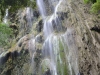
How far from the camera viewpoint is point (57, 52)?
536 inches

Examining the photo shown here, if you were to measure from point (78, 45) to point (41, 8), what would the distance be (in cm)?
873

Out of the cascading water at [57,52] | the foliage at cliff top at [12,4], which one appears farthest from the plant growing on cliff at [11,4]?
the cascading water at [57,52]

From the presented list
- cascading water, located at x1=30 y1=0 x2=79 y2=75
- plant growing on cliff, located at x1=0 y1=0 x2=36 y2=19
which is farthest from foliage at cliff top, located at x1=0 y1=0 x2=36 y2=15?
cascading water, located at x1=30 y1=0 x2=79 y2=75

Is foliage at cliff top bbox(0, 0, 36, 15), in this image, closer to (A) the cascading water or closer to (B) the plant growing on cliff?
(B) the plant growing on cliff

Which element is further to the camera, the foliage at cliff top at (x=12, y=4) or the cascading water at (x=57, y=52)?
the cascading water at (x=57, y=52)

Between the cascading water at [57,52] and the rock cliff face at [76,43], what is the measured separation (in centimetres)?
30

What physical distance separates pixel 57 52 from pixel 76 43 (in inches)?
70.3

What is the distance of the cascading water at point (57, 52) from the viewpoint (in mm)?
12499

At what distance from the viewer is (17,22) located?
2039 cm

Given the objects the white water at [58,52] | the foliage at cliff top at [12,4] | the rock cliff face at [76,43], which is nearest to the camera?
the foliage at cliff top at [12,4]

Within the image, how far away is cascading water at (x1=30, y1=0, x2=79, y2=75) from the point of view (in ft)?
41.0

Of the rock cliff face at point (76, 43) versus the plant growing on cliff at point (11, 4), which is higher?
the plant growing on cliff at point (11, 4)

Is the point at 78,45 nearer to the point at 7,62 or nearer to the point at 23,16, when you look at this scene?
the point at 7,62

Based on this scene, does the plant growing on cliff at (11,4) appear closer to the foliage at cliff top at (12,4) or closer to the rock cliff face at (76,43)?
the foliage at cliff top at (12,4)
